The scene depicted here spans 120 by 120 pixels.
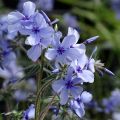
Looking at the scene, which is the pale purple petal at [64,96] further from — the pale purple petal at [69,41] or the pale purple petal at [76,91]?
the pale purple petal at [69,41]

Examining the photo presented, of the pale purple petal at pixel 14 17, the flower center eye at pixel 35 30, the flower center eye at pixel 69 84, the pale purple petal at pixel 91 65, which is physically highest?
the pale purple petal at pixel 14 17

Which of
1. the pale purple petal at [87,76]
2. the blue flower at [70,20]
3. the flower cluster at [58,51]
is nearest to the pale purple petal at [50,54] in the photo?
the flower cluster at [58,51]

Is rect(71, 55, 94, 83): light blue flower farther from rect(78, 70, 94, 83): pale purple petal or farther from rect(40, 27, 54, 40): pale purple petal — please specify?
rect(40, 27, 54, 40): pale purple petal

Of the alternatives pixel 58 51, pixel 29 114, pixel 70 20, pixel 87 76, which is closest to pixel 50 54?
pixel 58 51

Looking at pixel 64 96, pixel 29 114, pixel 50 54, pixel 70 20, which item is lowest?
pixel 70 20

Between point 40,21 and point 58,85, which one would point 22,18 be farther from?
point 58,85

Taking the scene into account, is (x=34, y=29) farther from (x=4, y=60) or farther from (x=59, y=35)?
(x=4, y=60)

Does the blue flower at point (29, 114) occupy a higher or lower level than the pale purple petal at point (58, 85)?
lower
